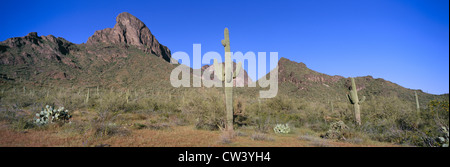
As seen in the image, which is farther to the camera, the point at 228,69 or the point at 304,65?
the point at 304,65

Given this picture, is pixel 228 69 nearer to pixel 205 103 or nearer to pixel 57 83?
pixel 205 103

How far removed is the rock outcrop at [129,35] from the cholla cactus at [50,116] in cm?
6785

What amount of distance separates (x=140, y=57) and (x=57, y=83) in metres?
21.5

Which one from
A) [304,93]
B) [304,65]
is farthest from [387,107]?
[304,65]

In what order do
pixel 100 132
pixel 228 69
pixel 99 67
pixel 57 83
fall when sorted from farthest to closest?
pixel 99 67 < pixel 57 83 < pixel 228 69 < pixel 100 132

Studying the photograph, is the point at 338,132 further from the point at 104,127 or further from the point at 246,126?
the point at 104,127

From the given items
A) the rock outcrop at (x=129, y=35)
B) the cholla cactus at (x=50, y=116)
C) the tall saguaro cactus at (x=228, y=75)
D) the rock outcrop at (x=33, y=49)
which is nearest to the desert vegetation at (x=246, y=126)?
the cholla cactus at (x=50, y=116)

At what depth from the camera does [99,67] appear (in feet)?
163

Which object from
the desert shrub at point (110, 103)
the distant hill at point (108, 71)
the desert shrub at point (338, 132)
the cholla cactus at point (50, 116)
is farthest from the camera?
the distant hill at point (108, 71)

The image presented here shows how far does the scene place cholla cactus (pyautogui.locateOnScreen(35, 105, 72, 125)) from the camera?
28.4 ft

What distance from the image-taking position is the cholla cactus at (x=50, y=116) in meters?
8.65

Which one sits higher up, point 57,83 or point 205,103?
point 57,83

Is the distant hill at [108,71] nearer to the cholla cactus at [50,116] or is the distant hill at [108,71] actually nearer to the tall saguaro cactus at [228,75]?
the tall saguaro cactus at [228,75]

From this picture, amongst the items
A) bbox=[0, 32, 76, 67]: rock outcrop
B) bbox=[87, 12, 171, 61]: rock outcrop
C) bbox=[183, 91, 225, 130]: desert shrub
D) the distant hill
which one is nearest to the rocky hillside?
the distant hill
